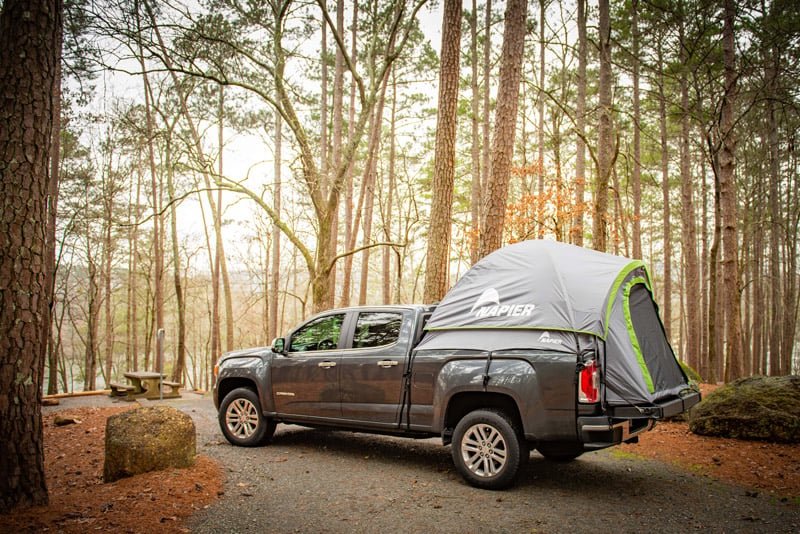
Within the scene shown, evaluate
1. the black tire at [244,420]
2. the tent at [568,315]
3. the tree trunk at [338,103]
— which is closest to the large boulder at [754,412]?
the tent at [568,315]

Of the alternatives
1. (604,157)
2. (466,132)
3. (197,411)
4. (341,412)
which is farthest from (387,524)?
(466,132)

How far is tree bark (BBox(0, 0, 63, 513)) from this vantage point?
4020 mm

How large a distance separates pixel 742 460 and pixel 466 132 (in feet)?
67.5

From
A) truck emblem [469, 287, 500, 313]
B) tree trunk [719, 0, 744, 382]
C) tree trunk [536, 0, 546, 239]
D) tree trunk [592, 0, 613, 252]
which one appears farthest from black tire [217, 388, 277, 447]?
tree trunk [536, 0, 546, 239]

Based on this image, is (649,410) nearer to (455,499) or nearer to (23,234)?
(455,499)

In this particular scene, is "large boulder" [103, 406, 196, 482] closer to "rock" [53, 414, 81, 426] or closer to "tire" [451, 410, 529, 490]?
"tire" [451, 410, 529, 490]

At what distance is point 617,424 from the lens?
14.4 feet

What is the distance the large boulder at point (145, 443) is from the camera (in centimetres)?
508

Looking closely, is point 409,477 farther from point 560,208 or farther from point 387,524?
point 560,208

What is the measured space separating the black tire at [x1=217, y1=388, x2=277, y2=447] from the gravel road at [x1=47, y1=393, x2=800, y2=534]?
0.34 metres

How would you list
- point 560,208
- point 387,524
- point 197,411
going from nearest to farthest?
1. point 387,524
2. point 197,411
3. point 560,208

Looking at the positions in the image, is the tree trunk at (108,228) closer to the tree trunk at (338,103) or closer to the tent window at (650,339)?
the tree trunk at (338,103)

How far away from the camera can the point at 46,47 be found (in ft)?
14.3

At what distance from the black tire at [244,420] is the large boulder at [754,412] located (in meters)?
5.98
